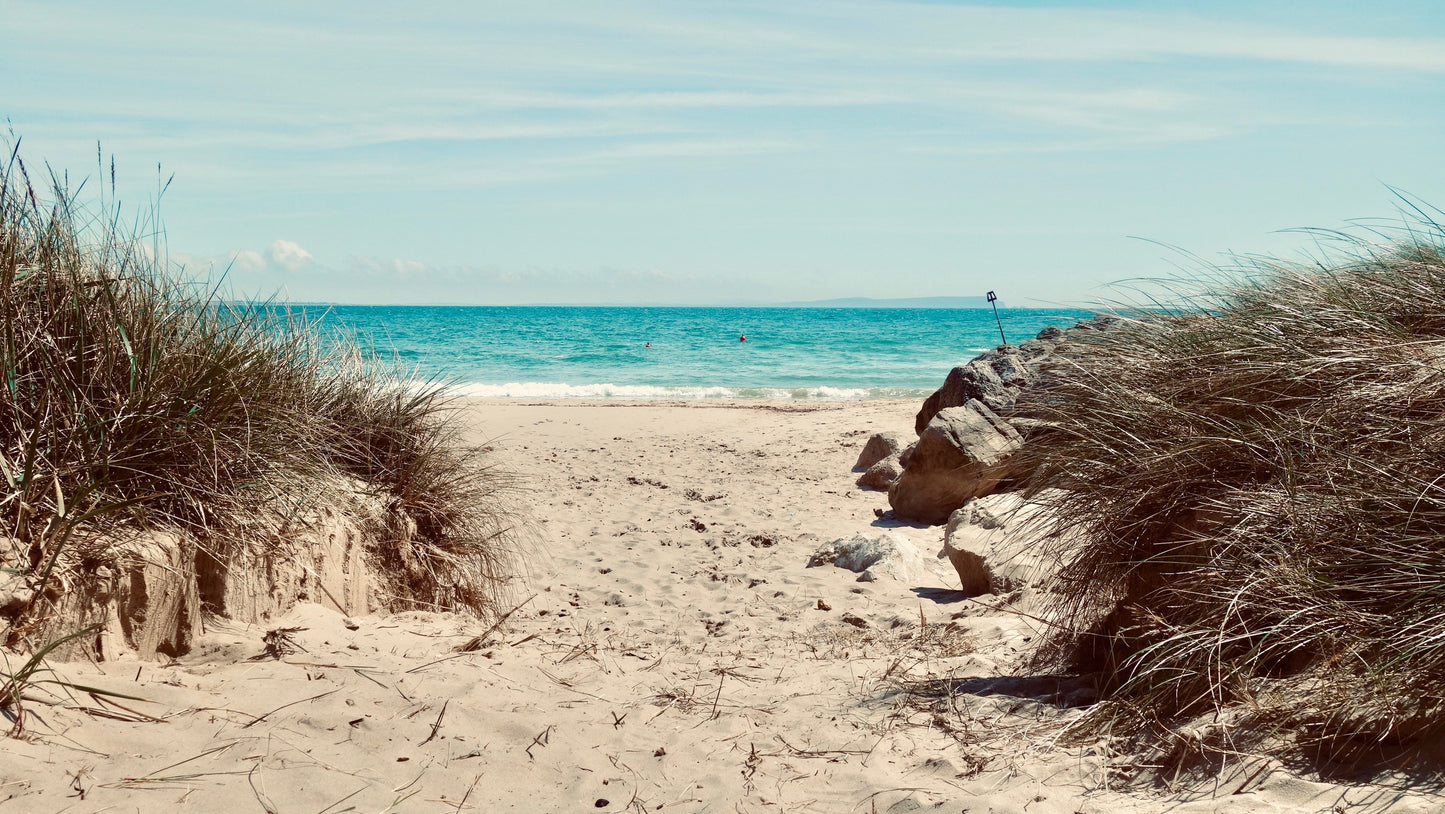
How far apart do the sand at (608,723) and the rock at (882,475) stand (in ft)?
12.8

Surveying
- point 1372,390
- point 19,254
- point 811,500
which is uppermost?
point 19,254

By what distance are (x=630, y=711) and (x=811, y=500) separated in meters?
5.66

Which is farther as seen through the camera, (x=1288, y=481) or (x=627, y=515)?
(x=627, y=515)

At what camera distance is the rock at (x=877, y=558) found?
234 inches

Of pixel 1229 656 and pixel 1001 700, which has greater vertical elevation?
pixel 1229 656

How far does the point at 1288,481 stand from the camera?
2799 mm

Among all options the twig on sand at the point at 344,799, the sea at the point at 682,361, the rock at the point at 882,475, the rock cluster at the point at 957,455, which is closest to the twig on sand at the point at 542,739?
the twig on sand at the point at 344,799

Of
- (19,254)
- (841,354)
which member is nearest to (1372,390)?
(19,254)

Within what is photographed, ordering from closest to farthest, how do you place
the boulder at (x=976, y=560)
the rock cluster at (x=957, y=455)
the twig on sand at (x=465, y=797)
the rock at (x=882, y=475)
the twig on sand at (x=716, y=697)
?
the twig on sand at (x=465, y=797), the twig on sand at (x=716, y=697), the boulder at (x=976, y=560), the rock cluster at (x=957, y=455), the rock at (x=882, y=475)

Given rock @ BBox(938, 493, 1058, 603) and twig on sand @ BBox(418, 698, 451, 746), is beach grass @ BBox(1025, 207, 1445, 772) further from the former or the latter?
twig on sand @ BBox(418, 698, 451, 746)

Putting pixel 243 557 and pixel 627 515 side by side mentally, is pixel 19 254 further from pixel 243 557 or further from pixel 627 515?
pixel 627 515

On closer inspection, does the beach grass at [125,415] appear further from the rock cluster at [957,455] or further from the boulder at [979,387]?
the boulder at [979,387]

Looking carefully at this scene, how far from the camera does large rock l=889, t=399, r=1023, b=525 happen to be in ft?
25.1

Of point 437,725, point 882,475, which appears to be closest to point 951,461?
point 882,475
